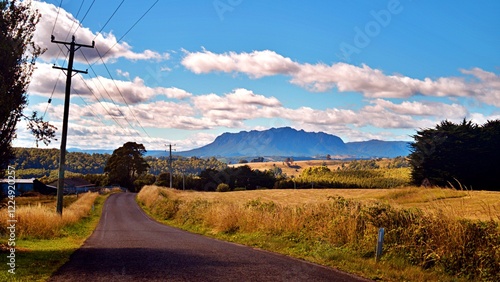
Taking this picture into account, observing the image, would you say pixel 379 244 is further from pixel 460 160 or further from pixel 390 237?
pixel 460 160

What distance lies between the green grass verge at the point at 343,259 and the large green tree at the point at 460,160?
52.6 meters

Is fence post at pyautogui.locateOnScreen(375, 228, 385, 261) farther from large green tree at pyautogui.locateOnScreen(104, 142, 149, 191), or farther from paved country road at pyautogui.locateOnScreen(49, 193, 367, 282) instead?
large green tree at pyautogui.locateOnScreen(104, 142, 149, 191)

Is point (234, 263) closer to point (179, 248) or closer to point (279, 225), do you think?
point (179, 248)

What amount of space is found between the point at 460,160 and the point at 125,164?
8957cm

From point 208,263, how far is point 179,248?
3983mm

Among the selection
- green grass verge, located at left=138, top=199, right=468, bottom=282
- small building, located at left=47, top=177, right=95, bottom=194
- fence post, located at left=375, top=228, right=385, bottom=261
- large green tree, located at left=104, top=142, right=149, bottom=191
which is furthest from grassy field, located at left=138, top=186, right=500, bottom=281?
large green tree, located at left=104, top=142, right=149, bottom=191

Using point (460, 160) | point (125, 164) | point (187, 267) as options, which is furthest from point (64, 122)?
point (125, 164)

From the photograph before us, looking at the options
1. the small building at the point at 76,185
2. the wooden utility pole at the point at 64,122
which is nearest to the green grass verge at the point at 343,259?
the wooden utility pole at the point at 64,122

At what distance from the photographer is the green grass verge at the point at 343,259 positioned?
10922 mm

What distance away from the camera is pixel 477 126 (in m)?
69.9

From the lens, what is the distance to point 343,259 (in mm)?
13109

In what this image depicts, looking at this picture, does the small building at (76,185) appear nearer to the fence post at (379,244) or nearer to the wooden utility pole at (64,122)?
Answer: the wooden utility pole at (64,122)

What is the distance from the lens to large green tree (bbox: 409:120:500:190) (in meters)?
63.9

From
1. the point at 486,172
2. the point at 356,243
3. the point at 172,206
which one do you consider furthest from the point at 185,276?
the point at 486,172
